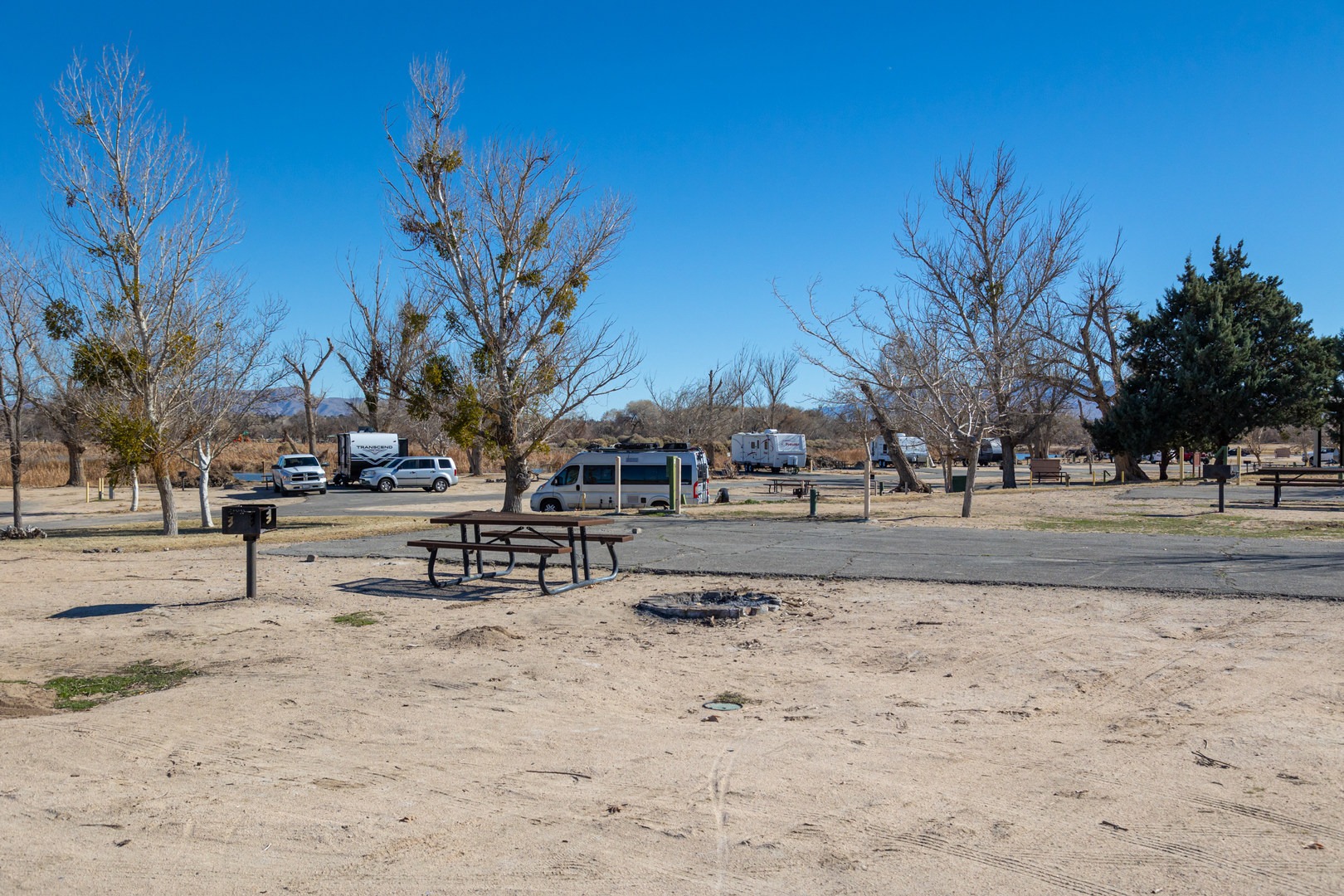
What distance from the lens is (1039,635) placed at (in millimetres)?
8438

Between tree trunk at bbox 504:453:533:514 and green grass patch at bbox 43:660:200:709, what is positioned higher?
tree trunk at bbox 504:453:533:514

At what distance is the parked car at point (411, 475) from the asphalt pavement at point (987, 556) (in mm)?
25189

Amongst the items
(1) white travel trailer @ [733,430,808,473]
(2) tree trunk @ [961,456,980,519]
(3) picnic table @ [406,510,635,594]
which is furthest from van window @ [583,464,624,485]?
(1) white travel trailer @ [733,430,808,473]

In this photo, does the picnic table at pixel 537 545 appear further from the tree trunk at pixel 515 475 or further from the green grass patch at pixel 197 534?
the tree trunk at pixel 515 475

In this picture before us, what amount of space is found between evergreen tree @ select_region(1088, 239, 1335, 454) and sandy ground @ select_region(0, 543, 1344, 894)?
107ft

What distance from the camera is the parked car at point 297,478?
3922cm

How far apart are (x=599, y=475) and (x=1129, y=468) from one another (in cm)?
2797

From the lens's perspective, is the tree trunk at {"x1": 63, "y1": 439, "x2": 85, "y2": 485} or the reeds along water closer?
the tree trunk at {"x1": 63, "y1": 439, "x2": 85, "y2": 485}

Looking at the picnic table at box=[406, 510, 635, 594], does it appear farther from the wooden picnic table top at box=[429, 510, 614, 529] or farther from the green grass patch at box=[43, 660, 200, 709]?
the green grass patch at box=[43, 660, 200, 709]

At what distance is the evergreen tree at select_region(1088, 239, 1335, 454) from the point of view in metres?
38.0

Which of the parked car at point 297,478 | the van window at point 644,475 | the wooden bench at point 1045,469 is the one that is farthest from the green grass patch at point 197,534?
the wooden bench at point 1045,469

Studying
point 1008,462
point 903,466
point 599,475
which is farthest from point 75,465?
point 1008,462

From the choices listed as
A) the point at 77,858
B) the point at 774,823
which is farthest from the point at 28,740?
the point at 774,823

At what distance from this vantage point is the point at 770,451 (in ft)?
201
